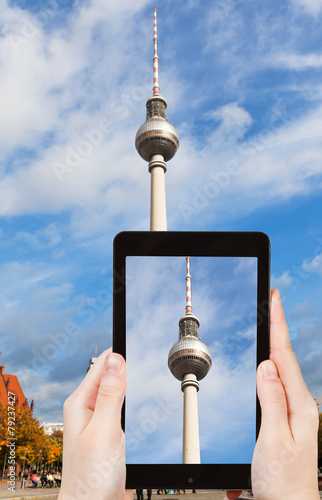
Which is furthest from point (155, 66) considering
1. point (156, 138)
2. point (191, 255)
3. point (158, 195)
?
point (191, 255)

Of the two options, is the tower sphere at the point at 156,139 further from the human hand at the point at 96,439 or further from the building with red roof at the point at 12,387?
→ the human hand at the point at 96,439

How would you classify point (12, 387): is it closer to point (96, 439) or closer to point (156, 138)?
point (156, 138)

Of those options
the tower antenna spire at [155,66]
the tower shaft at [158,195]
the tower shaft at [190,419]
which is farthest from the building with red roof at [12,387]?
the tower shaft at [190,419]

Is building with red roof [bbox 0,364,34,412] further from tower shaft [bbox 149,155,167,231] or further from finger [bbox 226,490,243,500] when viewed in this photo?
finger [bbox 226,490,243,500]

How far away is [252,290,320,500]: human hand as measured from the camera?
206cm

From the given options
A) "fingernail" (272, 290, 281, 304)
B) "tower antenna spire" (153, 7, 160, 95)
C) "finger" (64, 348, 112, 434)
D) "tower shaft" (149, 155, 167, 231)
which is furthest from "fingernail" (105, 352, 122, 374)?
"tower antenna spire" (153, 7, 160, 95)

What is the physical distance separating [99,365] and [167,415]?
582 mm

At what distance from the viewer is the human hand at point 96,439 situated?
2143mm

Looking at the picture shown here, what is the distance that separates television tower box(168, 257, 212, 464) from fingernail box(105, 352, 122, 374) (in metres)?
0.40

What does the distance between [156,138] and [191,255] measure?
199 feet

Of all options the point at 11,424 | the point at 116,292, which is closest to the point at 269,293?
the point at 116,292

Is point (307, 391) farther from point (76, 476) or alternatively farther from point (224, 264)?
point (76, 476)

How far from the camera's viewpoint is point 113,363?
238 centimetres

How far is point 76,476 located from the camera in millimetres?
2133
